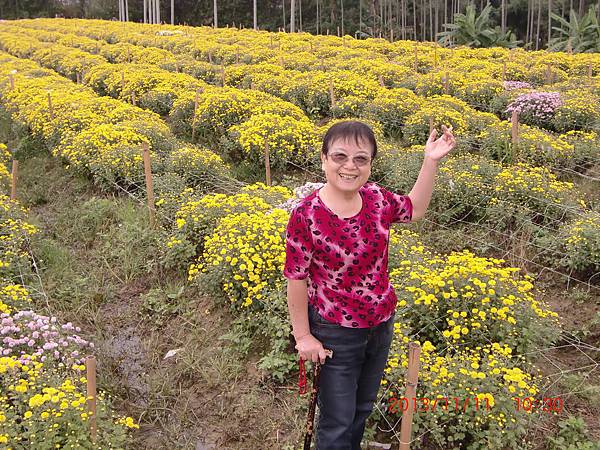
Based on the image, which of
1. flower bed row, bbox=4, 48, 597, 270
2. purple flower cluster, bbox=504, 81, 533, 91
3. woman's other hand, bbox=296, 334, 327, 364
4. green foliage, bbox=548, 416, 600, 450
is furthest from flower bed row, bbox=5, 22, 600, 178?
woman's other hand, bbox=296, 334, 327, 364

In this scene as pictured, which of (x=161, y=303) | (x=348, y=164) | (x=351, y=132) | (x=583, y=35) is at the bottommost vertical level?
(x=161, y=303)

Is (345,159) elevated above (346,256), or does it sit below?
above

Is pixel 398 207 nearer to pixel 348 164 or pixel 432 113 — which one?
pixel 348 164

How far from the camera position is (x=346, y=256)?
2.31m

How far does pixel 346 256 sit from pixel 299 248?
0.66ft

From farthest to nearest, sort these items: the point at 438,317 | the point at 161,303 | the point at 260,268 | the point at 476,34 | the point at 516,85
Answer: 1. the point at 476,34
2. the point at 516,85
3. the point at 161,303
4. the point at 260,268
5. the point at 438,317

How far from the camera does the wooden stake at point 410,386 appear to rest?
2799 millimetres

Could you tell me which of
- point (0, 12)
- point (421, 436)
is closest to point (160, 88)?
point (421, 436)

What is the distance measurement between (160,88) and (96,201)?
448 centimetres

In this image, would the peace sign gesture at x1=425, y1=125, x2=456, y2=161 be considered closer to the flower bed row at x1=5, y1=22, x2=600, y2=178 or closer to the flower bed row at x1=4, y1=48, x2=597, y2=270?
the flower bed row at x1=4, y1=48, x2=597, y2=270

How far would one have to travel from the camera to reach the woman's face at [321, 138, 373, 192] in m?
2.27

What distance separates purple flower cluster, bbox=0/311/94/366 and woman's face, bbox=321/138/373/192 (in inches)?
96.0

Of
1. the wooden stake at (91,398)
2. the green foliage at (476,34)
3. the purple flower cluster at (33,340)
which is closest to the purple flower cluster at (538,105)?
the purple flower cluster at (33,340)

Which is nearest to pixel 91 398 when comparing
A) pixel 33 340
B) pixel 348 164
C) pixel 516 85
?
pixel 33 340
